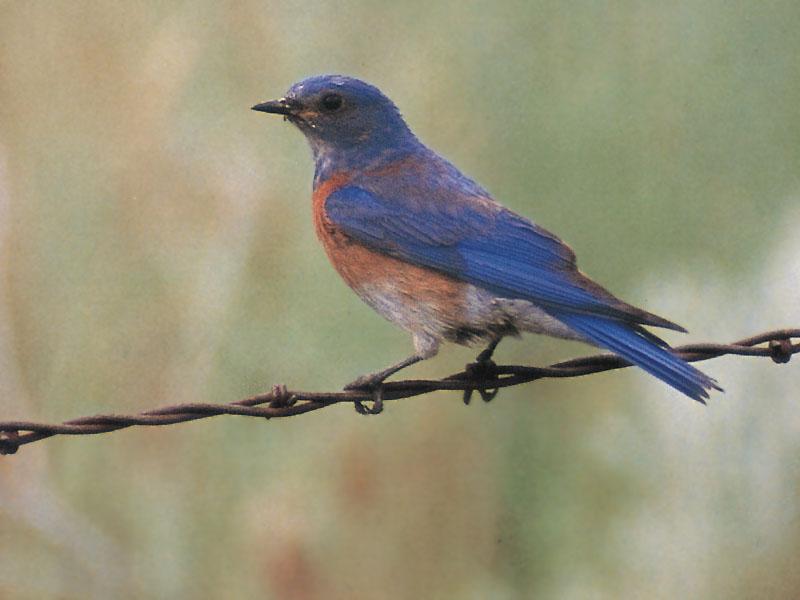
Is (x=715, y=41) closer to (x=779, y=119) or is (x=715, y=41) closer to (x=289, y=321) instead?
(x=779, y=119)

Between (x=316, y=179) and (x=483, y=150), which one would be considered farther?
(x=483, y=150)

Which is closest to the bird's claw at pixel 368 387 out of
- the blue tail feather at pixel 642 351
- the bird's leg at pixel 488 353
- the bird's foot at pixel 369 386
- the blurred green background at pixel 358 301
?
the bird's foot at pixel 369 386

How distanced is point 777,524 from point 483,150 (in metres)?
1.80

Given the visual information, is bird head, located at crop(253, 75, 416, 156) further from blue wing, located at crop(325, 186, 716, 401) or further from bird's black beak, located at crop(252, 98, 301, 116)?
blue wing, located at crop(325, 186, 716, 401)

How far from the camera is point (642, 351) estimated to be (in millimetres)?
3473

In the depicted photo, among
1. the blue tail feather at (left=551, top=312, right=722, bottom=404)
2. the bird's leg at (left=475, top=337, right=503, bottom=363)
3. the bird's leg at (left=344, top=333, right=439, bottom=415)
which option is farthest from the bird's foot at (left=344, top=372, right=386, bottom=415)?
the blue tail feather at (left=551, top=312, right=722, bottom=404)

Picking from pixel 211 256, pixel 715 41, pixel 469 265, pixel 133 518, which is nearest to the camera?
pixel 469 265

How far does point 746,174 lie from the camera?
17.1ft

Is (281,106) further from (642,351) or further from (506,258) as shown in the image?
(642,351)

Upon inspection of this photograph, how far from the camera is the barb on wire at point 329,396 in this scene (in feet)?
10.0

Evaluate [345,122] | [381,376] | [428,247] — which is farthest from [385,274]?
[345,122]

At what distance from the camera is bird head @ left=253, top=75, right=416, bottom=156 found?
4637 millimetres

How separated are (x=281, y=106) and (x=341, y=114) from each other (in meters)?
0.22

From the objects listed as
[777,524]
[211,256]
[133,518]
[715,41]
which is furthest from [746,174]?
[133,518]
